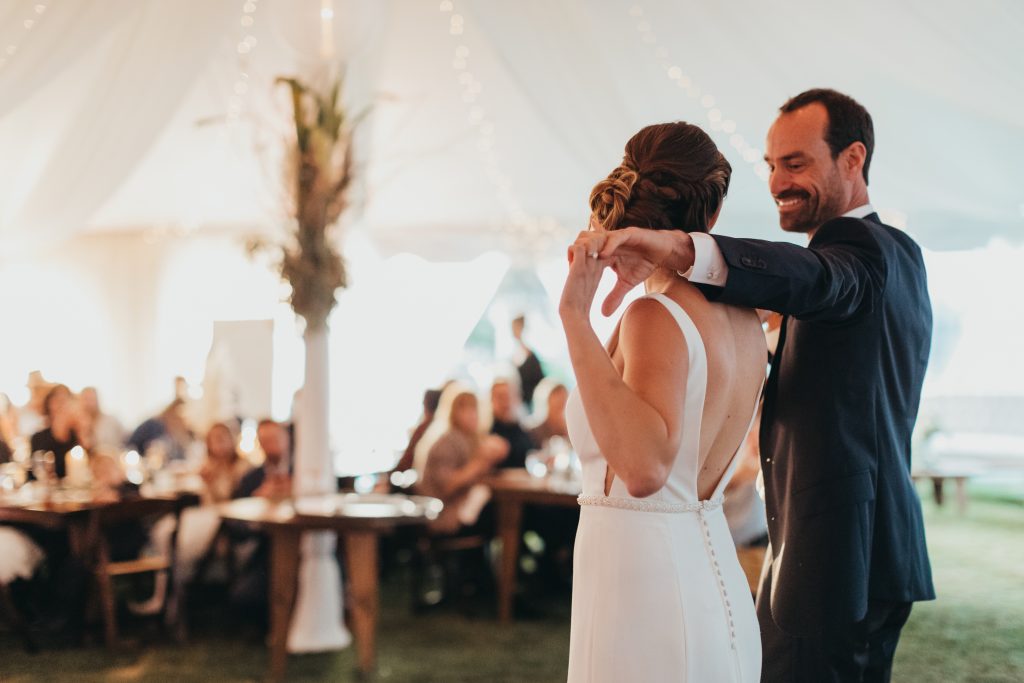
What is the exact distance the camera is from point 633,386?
143 cm

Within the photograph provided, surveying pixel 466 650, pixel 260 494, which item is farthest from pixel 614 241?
pixel 260 494

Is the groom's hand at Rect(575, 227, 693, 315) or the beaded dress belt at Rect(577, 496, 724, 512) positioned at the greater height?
the groom's hand at Rect(575, 227, 693, 315)

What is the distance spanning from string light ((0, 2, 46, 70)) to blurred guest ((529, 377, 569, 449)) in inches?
147

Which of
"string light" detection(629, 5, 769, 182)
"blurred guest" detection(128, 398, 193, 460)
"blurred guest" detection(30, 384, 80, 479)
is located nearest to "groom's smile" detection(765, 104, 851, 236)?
"string light" detection(629, 5, 769, 182)

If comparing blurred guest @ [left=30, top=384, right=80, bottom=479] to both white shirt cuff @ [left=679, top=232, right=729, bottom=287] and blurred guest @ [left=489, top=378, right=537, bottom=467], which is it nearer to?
blurred guest @ [left=489, top=378, right=537, bottom=467]

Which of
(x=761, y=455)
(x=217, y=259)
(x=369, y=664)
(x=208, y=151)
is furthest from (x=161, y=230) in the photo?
(x=761, y=455)

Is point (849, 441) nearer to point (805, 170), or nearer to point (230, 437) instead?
point (805, 170)

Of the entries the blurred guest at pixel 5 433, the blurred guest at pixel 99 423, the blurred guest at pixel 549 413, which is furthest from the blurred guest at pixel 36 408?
the blurred guest at pixel 549 413

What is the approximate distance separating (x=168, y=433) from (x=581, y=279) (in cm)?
626

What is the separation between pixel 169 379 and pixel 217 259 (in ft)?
4.39

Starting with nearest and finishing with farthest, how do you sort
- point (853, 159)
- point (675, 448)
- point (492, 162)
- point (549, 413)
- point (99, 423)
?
point (675, 448)
point (853, 159)
point (549, 413)
point (99, 423)
point (492, 162)

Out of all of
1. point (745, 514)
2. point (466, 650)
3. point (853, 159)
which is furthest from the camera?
point (466, 650)

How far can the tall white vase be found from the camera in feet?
15.0

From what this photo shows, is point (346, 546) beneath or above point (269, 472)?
beneath
